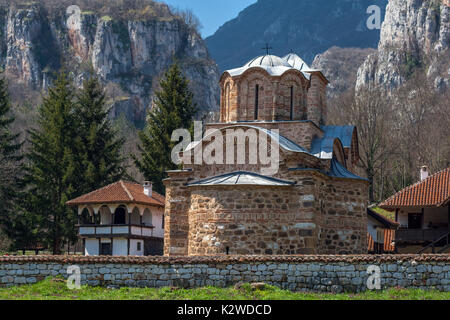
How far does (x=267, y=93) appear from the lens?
2228 centimetres

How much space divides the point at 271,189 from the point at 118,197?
13.3 metres

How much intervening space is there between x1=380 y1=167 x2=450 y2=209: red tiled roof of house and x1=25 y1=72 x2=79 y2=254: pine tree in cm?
1590

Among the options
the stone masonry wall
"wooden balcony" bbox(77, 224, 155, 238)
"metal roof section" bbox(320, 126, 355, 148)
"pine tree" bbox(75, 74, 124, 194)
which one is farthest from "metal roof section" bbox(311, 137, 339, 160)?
"pine tree" bbox(75, 74, 124, 194)

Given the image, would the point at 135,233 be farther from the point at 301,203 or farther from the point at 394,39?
the point at 394,39

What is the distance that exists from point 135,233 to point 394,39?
73540 mm

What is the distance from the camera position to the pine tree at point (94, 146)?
114ft

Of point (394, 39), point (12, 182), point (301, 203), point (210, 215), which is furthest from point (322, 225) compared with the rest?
point (394, 39)

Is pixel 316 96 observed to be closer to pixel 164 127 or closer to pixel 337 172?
pixel 337 172

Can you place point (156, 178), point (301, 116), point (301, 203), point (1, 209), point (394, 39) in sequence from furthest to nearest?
point (394, 39) < point (156, 178) < point (1, 209) < point (301, 116) < point (301, 203)

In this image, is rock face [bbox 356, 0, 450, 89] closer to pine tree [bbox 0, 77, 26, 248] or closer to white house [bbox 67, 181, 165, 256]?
white house [bbox 67, 181, 165, 256]

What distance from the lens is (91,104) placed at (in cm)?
3728

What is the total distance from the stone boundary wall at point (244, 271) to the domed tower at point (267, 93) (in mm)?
8303

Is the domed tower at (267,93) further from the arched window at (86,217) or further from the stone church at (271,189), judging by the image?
the arched window at (86,217)

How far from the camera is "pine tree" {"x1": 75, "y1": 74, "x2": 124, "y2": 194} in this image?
34750mm
